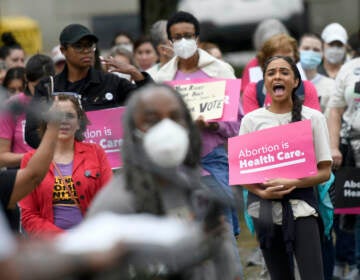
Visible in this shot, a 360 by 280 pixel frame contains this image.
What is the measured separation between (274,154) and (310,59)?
3632 millimetres

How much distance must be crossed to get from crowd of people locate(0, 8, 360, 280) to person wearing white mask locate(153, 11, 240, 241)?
0.4 inches

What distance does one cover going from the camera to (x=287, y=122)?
8.69 meters

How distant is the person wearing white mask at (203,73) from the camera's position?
370 inches

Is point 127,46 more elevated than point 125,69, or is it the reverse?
point 125,69

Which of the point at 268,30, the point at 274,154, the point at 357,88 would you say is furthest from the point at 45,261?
the point at 268,30

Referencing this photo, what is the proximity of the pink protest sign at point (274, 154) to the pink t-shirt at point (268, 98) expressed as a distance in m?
0.71

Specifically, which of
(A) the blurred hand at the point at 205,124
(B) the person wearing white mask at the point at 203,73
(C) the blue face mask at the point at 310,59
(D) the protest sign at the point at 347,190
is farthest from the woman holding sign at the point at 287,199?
(C) the blue face mask at the point at 310,59

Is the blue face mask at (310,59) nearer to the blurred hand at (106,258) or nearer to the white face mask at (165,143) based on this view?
the white face mask at (165,143)

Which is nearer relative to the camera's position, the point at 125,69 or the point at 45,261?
the point at 45,261

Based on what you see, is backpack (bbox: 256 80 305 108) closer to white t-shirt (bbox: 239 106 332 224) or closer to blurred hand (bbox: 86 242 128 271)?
white t-shirt (bbox: 239 106 332 224)

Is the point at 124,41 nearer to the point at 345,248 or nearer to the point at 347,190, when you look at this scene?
the point at 345,248

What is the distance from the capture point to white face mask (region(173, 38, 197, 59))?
9.79 meters

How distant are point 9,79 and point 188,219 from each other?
238 inches

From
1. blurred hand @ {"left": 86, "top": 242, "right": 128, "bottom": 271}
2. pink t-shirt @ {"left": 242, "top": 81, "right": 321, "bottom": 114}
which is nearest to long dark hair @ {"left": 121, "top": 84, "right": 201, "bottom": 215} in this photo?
blurred hand @ {"left": 86, "top": 242, "right": 128, "bottom": 271}
